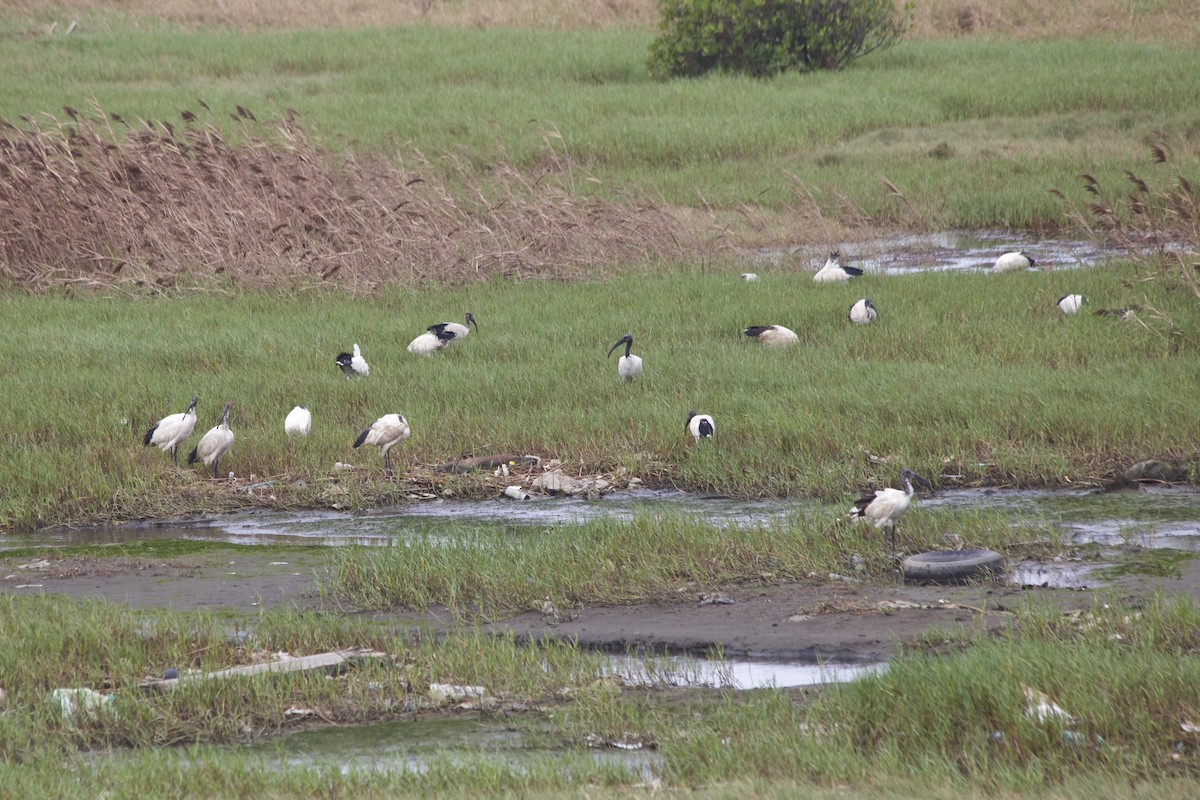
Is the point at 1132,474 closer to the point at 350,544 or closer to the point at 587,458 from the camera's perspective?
the point at 587,458

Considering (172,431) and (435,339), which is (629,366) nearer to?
(435,339)

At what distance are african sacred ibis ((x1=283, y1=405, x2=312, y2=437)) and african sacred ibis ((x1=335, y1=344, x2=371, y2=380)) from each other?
1.24 metres

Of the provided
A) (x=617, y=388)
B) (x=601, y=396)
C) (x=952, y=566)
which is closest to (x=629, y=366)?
(x=617, y=388)

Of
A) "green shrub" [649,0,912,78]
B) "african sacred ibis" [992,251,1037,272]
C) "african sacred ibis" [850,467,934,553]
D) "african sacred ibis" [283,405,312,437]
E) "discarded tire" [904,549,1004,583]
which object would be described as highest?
"green shrub" [649,0,912,78]

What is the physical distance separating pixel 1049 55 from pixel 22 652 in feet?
95.7

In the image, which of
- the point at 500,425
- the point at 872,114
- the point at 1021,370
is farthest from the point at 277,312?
the point at 872,114

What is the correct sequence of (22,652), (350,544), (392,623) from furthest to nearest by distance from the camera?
(350,544) → (392,623) → (22,652)

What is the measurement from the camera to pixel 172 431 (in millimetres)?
9562

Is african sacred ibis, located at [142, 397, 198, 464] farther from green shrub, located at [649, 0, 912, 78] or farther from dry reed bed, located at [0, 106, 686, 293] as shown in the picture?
green shrub, located at [649, 0, 912, 78]

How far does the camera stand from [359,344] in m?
12.6

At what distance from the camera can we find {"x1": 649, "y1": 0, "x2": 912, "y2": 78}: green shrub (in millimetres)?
29531

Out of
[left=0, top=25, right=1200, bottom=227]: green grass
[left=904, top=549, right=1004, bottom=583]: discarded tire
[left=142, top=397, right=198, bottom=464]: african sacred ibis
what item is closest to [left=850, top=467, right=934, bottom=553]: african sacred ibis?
[left=904, top=549, right=1004, bottom=583]: discarded tire

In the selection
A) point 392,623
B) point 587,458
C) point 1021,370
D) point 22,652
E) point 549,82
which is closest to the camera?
point 22,652

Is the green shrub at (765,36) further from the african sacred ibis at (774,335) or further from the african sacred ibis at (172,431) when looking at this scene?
the african sacred ibis at (172,431)
